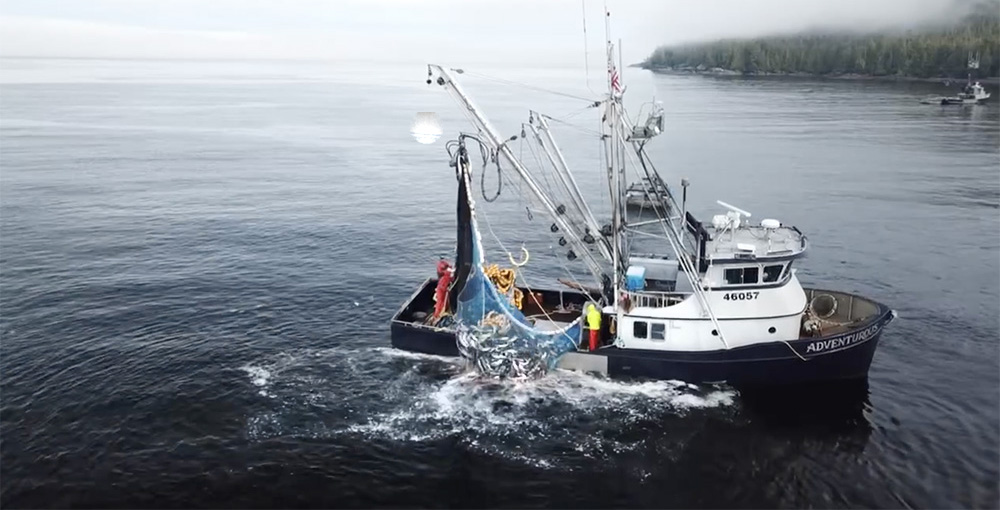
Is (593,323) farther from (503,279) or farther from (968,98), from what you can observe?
(968,98)

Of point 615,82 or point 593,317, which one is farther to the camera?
point 593,317

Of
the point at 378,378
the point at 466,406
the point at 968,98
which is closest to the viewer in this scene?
the point at 466,406

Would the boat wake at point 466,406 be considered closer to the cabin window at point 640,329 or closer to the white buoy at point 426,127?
the cabin window at point 640,329

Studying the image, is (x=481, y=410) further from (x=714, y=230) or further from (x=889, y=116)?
(x=889, y=116)

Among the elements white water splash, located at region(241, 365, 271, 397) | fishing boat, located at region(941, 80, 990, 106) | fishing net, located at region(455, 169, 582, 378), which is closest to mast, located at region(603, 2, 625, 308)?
fishing net, located at region(455, 169, 582, 378)

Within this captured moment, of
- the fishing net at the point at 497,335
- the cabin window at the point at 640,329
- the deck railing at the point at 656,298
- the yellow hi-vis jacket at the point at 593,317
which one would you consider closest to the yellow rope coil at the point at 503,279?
the fishing net at the point at 497,335

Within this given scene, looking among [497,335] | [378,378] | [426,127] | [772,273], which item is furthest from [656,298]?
[378,378]
